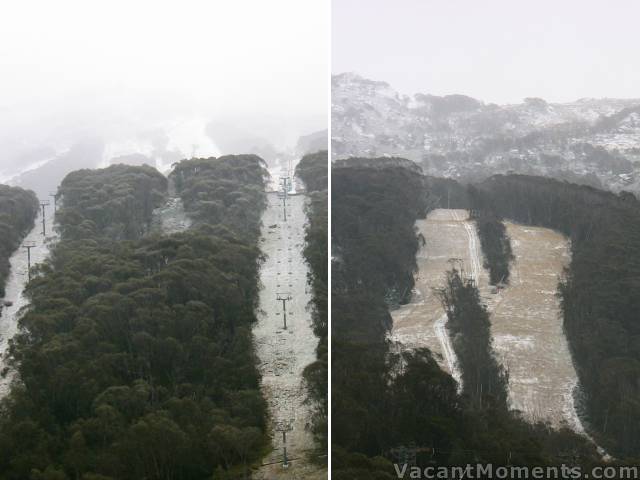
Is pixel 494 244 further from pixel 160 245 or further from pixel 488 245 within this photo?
pixel 160 245

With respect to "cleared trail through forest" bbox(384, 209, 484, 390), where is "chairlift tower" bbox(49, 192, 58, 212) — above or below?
above

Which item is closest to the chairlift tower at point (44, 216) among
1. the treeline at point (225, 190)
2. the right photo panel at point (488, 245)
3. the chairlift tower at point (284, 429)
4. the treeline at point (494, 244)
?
the treeline at point (225, 190)

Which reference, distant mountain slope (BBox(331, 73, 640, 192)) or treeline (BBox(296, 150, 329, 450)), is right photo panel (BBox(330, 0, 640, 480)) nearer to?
distant mountain slope (BBox(331, 73, 640, 192))

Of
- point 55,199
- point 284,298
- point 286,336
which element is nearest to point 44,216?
point 55,199

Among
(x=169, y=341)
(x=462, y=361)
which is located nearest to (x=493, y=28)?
(x=462, y=361)

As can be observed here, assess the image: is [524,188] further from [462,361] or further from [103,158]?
[103,158]

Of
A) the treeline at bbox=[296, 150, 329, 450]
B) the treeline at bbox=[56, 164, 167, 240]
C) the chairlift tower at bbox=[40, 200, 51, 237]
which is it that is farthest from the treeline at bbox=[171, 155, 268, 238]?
the chairlift tower at bbox=[40, 200, 51, 237]

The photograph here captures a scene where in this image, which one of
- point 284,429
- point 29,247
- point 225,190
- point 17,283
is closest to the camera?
point 284,429
